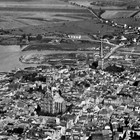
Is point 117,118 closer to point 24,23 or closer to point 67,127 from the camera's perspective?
point 67,127

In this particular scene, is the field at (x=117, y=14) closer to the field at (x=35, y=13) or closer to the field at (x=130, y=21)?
the field at (x=35, y=13)

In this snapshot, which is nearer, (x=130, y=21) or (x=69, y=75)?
(x=69, y=75)

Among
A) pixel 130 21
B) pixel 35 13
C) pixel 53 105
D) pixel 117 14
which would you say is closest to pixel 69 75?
pixel 53 105

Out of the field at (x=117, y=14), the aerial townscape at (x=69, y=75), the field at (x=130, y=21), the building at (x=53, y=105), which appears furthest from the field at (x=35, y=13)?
the building at (x=53, y=105)

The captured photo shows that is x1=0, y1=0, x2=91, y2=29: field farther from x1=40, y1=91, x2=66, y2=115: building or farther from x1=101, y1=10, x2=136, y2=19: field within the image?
x1=40, y1=91, x2=66, y2=115: building

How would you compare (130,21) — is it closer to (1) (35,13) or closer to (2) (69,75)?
(1) (35,13)

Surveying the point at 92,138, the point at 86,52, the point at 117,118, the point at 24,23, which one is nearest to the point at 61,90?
the point at 117,118

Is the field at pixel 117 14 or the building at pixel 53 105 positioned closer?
the building at pixel 53 105

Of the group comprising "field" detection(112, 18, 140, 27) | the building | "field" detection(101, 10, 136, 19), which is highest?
"field" detection(101, 10, 136, 19)

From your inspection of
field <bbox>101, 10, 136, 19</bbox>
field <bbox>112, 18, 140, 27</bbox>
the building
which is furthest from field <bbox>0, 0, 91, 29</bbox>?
the building
